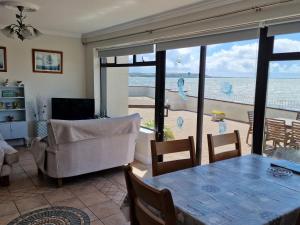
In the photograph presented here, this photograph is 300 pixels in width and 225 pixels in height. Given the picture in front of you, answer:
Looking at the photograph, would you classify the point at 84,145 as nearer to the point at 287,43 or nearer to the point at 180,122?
the point at 180,122

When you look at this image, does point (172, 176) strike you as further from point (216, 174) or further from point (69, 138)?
point (69, 138)

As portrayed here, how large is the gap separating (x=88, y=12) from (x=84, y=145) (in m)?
1.86

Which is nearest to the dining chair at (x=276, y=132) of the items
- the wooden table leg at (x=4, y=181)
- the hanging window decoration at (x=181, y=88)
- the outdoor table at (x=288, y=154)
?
the outdoor table at (x=288, y=154)

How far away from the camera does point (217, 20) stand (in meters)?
2.93

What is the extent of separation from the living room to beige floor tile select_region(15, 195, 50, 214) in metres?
0.02

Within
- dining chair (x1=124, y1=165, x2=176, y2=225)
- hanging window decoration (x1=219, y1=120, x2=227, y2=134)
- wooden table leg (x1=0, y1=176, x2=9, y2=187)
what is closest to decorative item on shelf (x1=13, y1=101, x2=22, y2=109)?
wooden table leg (x1=0, y1=176, x2=9, y2=187)

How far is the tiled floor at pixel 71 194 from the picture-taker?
8.93ft

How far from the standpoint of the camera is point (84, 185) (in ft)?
11.3

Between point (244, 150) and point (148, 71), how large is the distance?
207 centimetres

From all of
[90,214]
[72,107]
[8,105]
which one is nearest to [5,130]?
[8,105]

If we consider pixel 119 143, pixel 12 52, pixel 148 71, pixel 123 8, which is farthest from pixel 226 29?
pixel 12 52

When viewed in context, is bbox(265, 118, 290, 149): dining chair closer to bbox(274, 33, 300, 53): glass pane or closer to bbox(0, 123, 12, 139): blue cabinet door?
bbox(274, 33, 300, 53): glass pane

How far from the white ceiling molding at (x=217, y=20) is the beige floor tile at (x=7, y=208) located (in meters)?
2.84

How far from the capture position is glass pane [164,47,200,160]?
3.59m
